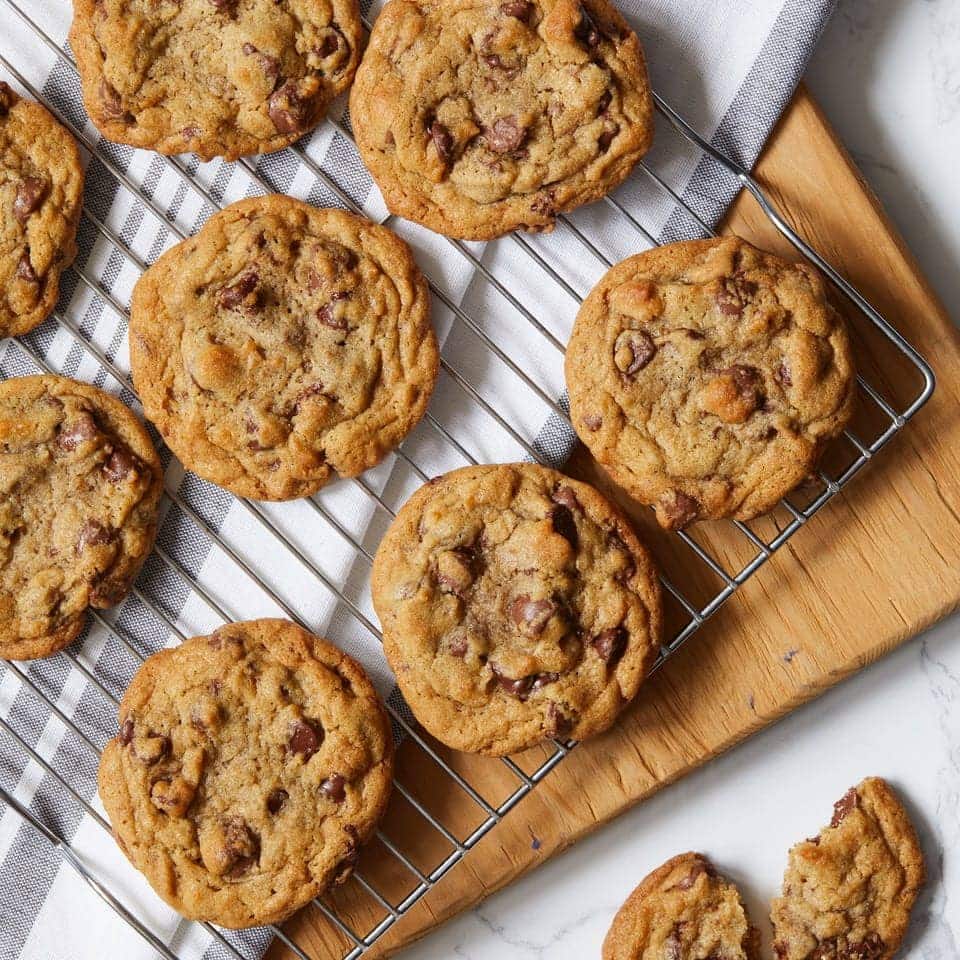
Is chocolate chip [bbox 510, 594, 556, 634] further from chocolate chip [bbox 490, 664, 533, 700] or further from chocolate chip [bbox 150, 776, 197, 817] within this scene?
chocolate chip [bbox 150, 776, 197, 817]

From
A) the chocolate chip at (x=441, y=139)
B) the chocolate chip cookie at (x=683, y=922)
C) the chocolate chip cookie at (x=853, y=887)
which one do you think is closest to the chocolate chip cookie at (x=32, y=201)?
the chocolate chip at (x=441, y=139)

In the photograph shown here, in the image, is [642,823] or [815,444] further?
[642,823]

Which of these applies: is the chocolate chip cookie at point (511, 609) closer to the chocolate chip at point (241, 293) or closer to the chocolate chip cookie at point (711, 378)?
the chocolate chip cookie at point (711, 378)

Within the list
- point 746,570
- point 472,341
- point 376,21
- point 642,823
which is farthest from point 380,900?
point 376,21

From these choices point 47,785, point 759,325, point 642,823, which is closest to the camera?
point 759,325

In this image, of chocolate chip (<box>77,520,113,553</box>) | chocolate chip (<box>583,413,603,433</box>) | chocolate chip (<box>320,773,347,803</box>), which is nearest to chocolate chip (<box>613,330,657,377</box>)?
chocolate chip (<box>583,413,603,433</box>)

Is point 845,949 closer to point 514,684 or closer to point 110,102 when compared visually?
point 514,684

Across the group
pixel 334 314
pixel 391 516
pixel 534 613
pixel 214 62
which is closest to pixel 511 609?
pixel 534 613

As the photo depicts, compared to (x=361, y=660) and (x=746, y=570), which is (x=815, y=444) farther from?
(x=361, y=660)
